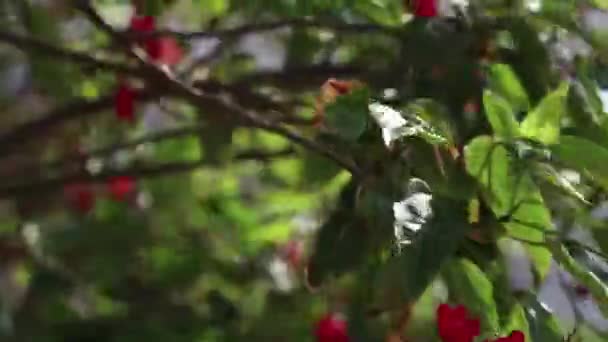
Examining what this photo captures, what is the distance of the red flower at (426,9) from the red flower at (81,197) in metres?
0.66

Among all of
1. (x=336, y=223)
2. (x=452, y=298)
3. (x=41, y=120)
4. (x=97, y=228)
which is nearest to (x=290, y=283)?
(x=97, y=228)

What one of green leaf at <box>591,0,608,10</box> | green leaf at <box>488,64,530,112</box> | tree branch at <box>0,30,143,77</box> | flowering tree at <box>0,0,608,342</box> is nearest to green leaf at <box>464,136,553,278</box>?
flowering tree at <box>0,0,608,342</box>

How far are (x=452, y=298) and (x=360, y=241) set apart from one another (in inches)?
3.2

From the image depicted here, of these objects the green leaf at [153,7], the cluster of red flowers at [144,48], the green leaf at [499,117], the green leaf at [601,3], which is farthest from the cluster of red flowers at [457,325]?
the cluster of red flowers at [144,48]

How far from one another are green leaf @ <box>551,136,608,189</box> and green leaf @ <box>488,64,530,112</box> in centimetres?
10

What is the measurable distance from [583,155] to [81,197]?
0.91m

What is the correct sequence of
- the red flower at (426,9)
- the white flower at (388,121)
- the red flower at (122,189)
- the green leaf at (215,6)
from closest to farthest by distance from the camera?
the white flower at (388,121) < the red flower at (426,9) < the green leaf at (215,6) < the red flower at (122,189)

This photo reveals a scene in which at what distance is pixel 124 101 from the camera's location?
3.37 feet

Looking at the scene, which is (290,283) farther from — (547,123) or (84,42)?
(547,123)

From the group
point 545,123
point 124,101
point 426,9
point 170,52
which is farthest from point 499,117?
point 170,52

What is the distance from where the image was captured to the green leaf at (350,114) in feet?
1.76

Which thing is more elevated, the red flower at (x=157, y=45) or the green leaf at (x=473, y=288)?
the green leaf at (x=473, y=288)

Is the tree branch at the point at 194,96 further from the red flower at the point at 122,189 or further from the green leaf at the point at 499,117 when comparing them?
the red flower at the point at 122,189

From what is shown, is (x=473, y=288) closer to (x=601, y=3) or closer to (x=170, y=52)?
(x=601, y=3)
